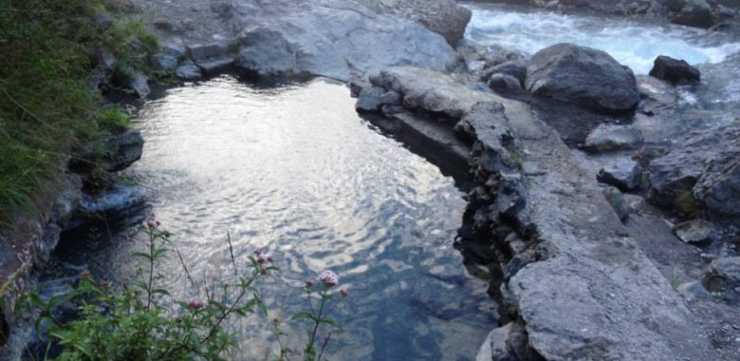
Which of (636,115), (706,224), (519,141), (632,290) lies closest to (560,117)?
(636,115)

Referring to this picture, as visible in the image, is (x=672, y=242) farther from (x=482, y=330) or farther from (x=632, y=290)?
(x=482, y=330)

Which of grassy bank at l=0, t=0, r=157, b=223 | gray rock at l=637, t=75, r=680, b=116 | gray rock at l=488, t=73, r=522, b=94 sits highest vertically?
grassy bank at l=0, t=0, r=157, b=223

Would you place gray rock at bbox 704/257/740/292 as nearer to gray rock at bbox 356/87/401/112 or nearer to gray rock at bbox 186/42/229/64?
gray rock at bbox 356/87/401/112

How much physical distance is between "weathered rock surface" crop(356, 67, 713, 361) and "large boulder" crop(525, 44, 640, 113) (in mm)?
2993

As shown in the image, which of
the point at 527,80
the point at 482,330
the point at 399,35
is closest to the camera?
the point at 482,330

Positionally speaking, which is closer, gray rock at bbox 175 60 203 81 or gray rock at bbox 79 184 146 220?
gray rock at bbox 79 184 146 220

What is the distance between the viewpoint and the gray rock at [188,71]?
9.32 metres

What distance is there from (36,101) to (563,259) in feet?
12.2

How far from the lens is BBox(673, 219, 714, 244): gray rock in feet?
19.0

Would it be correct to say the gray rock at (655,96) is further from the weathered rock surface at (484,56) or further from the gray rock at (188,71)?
the gray rock at (188,71)

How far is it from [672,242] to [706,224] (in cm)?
46

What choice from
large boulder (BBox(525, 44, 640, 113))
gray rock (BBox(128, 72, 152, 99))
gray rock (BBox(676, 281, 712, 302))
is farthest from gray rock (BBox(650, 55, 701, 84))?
gray rock (BBox(128, 72, 152, 99))

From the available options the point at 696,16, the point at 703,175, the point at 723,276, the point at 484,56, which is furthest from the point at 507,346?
the point at 696,16

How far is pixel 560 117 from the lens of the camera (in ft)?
30.6
